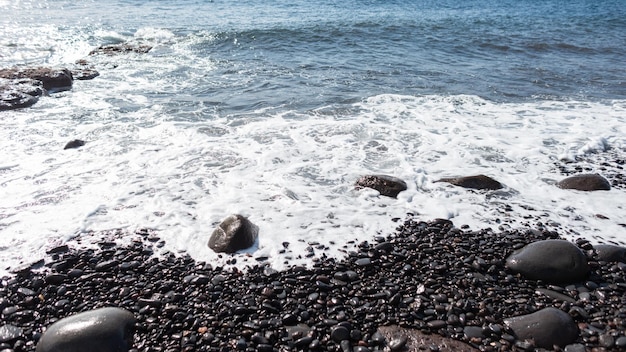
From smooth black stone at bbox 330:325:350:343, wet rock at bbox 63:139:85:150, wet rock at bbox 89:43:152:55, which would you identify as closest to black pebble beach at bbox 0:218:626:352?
smooth black stone at bbox 330:325:350:343

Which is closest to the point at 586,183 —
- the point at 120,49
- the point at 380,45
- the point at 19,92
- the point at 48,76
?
the point at 19,92

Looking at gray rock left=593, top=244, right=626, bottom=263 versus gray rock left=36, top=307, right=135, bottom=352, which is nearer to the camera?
gray rock left=36, top=307, right=135, bottom=352

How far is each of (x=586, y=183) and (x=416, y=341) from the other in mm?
4279

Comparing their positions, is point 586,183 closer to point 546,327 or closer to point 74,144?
point 546,327

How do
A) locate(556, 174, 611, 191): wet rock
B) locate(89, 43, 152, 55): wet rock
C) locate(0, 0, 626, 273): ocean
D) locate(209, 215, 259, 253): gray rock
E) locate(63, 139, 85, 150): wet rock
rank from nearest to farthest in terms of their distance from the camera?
locate(209, 215, 259, 253): gray rock → locate(0, 0, 626, 273): ocean → locate(556, 174, 611, 191): wet rock → locate(63, 139, 85, 150): wet rock → locate(89, 43, 152, 55): wet rock

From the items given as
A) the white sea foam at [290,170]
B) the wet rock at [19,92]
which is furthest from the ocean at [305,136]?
the wet rock at [19,92]

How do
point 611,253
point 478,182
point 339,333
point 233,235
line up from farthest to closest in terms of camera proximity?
point 478,182
point 233,235
point 611,253
point 339,333

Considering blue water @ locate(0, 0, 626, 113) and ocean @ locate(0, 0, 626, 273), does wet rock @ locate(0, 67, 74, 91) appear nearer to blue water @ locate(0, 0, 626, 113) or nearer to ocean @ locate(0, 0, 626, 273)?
ocean @ locate(0, 0, 626, 273)

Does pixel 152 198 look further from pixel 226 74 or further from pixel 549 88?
pixel 549 88

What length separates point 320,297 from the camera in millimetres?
4238

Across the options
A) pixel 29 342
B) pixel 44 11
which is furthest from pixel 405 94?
pixel 44 11

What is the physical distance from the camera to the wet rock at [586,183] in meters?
6.25

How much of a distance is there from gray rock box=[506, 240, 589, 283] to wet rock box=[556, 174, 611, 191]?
6.50 feet

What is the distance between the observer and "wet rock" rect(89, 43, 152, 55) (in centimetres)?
1680
